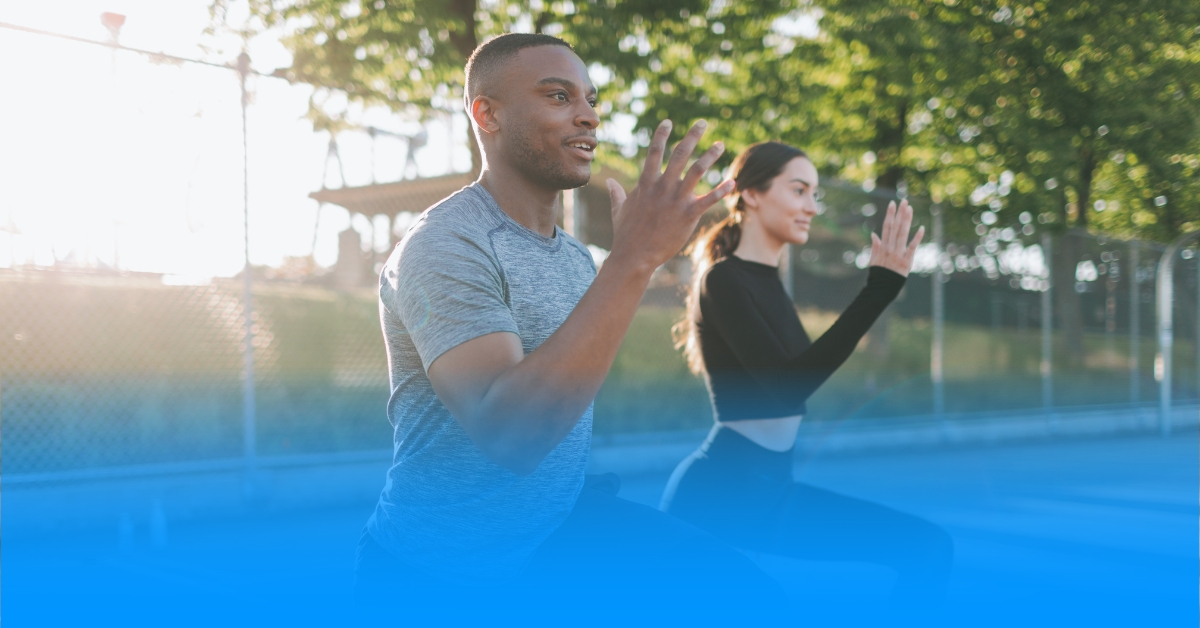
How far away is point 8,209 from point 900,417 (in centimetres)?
926

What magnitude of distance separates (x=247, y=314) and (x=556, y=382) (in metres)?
6.07

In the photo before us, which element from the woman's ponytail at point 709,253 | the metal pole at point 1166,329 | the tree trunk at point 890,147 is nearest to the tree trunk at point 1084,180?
the metal pole at point 1166,329

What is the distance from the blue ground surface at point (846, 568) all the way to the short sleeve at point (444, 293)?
191 centimetres

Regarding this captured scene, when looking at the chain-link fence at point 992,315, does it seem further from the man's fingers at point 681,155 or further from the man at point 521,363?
the man's fingers at point 681,155

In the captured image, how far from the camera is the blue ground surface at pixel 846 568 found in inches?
188

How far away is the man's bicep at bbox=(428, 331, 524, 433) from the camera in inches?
69.6

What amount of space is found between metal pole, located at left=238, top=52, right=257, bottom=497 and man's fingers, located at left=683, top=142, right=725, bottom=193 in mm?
5912

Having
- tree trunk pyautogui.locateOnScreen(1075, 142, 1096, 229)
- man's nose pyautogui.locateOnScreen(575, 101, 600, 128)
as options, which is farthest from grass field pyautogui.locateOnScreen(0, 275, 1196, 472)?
tree trunk pyautogui.locateOnScreen(1075, 142, 1096, 229)

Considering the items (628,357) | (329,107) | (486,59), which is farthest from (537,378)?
(628,357)

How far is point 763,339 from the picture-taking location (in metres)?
3.31

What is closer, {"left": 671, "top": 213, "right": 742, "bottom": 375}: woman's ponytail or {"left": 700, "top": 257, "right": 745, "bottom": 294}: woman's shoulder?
{"left": 700, "top": 257, "right": 745, "bottom": 294}: woman's shoulder

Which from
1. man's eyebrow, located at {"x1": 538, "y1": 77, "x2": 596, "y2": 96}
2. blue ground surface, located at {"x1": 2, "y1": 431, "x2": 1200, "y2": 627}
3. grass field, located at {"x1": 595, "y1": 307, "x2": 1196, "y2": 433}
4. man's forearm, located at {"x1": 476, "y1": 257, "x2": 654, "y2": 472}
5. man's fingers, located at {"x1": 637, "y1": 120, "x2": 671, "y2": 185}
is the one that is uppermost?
man's eyebrow, located at {"x1": 538, "y1": 77, "x2": 596, "y2": 96}

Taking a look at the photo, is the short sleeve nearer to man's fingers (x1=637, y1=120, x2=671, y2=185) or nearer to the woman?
man's fingers (x1=637, y1=120, x2=671, y2=185)

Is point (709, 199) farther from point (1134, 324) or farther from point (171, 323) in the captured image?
point (1134, 324)
